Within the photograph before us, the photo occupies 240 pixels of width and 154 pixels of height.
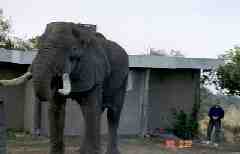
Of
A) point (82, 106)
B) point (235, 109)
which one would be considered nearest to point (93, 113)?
point (82, 106)

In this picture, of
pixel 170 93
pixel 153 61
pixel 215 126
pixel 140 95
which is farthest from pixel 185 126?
pixel 153 61

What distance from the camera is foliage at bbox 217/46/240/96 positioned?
49.8 ft

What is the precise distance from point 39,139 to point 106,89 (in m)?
5.94

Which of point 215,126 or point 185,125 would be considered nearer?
point 215,126

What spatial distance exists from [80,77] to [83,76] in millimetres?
63

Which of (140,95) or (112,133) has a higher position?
(140,95)

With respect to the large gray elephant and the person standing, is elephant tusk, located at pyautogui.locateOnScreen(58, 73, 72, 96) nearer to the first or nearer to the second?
the large gray elephant

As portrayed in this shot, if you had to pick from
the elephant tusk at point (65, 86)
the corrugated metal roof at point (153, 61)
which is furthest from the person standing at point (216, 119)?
the elephant tusk at point (65, 86)

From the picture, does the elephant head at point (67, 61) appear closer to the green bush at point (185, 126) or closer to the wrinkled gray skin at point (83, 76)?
the wrinkled gray skin at point (83, 76)

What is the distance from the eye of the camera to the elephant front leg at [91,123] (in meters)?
7.97

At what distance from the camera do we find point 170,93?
16.9 metres

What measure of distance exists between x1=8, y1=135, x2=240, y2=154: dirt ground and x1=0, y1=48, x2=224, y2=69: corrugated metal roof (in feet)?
6.80

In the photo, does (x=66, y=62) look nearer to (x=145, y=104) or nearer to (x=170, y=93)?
(x=145, y=104)

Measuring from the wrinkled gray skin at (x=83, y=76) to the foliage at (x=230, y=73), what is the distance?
6.48 meters
